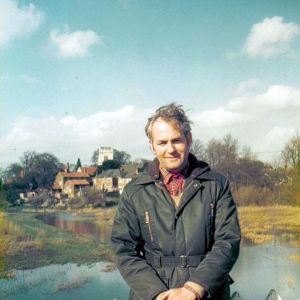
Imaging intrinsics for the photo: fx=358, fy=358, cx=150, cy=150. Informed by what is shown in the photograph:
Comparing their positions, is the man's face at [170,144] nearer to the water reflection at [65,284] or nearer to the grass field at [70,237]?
the water reflection at [65,284]

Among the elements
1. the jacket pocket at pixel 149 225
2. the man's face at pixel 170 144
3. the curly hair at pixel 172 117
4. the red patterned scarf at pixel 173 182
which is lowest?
the jacket pocket at pixel 149 225

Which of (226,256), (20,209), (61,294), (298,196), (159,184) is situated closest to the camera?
(226,256)

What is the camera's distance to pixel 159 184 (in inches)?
51.2

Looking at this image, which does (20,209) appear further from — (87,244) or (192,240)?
(192,240)

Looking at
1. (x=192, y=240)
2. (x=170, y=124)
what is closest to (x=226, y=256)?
(x=192, y=240)

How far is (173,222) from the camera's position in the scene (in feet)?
4.09

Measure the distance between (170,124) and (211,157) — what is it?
282 cm

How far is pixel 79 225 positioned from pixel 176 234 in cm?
314

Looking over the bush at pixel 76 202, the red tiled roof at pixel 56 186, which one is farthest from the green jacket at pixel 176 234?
the bush at pixel 76 202

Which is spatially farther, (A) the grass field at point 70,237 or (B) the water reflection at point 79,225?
(B) the water reflection at point 79,225

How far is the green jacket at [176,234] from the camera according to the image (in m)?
1.22

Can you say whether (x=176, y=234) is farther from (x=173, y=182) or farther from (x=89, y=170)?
(x=89, y=170)

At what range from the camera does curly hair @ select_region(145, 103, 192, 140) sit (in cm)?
127

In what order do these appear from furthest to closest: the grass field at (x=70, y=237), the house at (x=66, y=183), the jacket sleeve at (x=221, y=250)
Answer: the house at (x=66, y=183)
the grass field at (x=70, y=237)
the jacket sleeve at (x=221, y=250)
